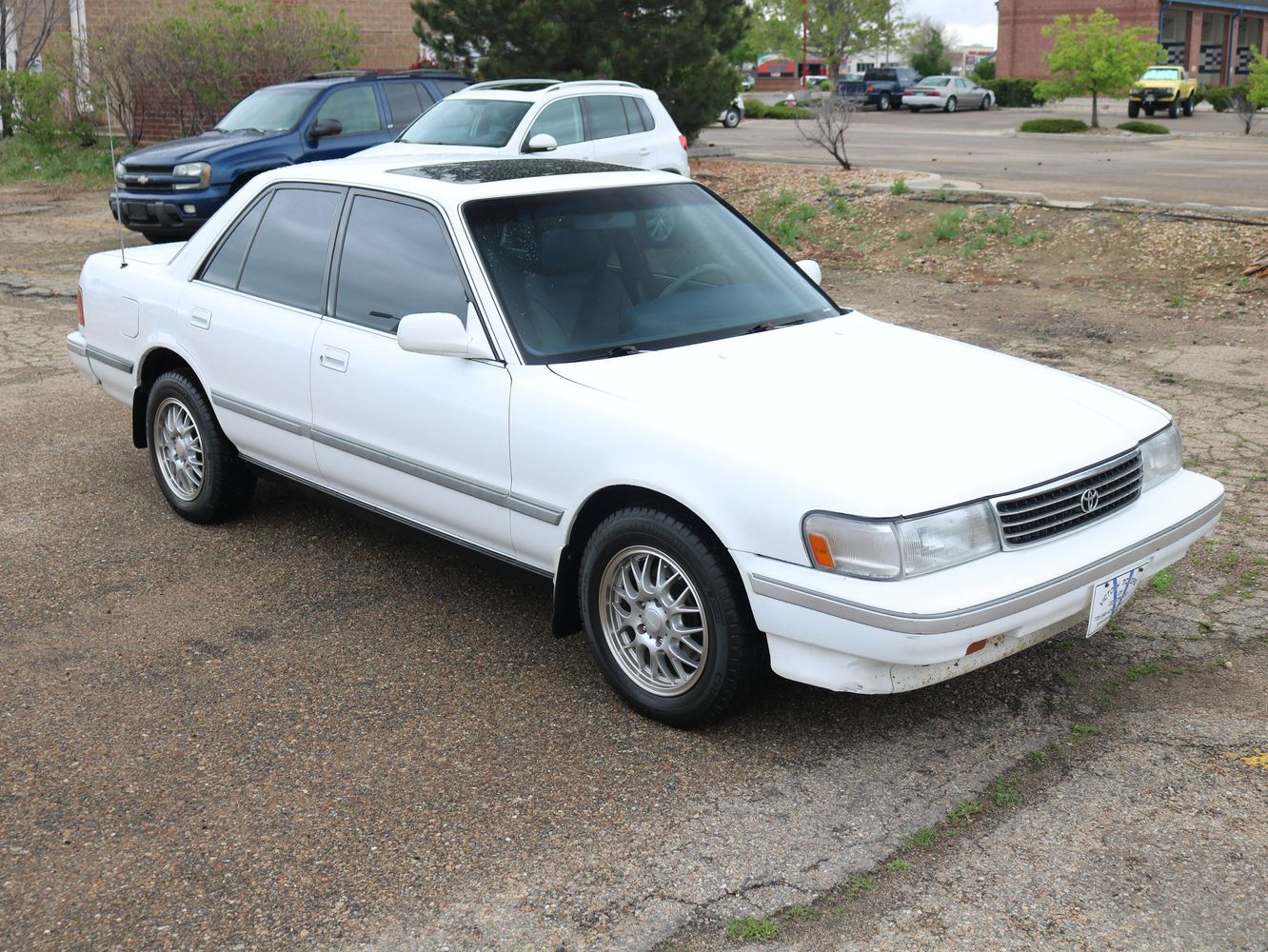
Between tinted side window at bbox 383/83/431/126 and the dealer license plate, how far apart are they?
12.7 m

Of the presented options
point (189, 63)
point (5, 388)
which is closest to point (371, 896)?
point (5, 388)

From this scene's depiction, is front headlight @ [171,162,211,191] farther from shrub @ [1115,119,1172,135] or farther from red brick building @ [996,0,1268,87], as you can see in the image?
red brick building @ [996,0,1268,87]

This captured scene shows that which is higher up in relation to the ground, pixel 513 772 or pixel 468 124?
pixel 468 124

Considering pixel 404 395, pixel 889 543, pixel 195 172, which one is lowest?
pixel 889 543

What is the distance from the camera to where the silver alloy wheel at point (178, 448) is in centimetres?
591

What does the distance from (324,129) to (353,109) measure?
85cm

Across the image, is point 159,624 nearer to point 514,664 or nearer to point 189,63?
point 514,664

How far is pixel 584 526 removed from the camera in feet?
13.9

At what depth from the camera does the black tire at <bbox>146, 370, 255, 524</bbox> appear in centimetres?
573

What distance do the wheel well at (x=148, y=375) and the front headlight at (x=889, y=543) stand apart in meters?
3.40

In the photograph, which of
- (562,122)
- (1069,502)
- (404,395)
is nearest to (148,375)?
(404,395)

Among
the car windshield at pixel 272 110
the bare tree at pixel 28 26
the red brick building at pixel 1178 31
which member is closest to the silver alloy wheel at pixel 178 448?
the car windshield at pixel 272 110

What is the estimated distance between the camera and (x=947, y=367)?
179 inches

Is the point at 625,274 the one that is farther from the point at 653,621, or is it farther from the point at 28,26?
the point at 28,26
